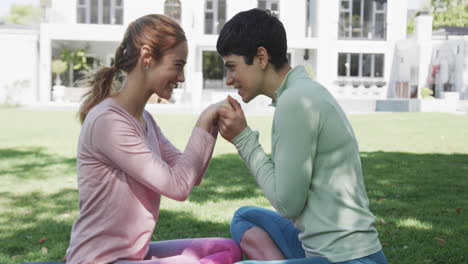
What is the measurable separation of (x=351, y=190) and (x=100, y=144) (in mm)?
1084

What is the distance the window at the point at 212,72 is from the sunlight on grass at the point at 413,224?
991 inches

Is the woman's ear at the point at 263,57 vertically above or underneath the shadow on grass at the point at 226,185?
above

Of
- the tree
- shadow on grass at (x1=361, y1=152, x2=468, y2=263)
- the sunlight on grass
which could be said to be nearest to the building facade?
the tree

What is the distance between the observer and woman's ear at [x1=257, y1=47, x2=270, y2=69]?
238 centimetres

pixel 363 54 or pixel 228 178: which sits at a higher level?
pixel 363 54

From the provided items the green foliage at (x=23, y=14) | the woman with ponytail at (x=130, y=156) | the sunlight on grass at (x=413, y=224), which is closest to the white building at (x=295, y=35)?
the sunlight on grass at (x=413, y=224)

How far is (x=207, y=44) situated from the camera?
28062 millimetres

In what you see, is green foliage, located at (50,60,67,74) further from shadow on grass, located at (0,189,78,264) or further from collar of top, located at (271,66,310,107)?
collar of top, located at (271,66,310,107)

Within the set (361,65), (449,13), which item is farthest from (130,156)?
(449,13)

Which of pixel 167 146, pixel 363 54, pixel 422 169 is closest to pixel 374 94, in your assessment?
pixel 363 54

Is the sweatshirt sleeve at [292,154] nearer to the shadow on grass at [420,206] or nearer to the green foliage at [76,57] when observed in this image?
the shadow on grass at [420,206]

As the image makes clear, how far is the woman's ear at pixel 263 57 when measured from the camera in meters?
2.38

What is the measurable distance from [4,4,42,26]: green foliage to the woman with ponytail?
247 feet

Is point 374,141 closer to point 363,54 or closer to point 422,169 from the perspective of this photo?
point 422,169
